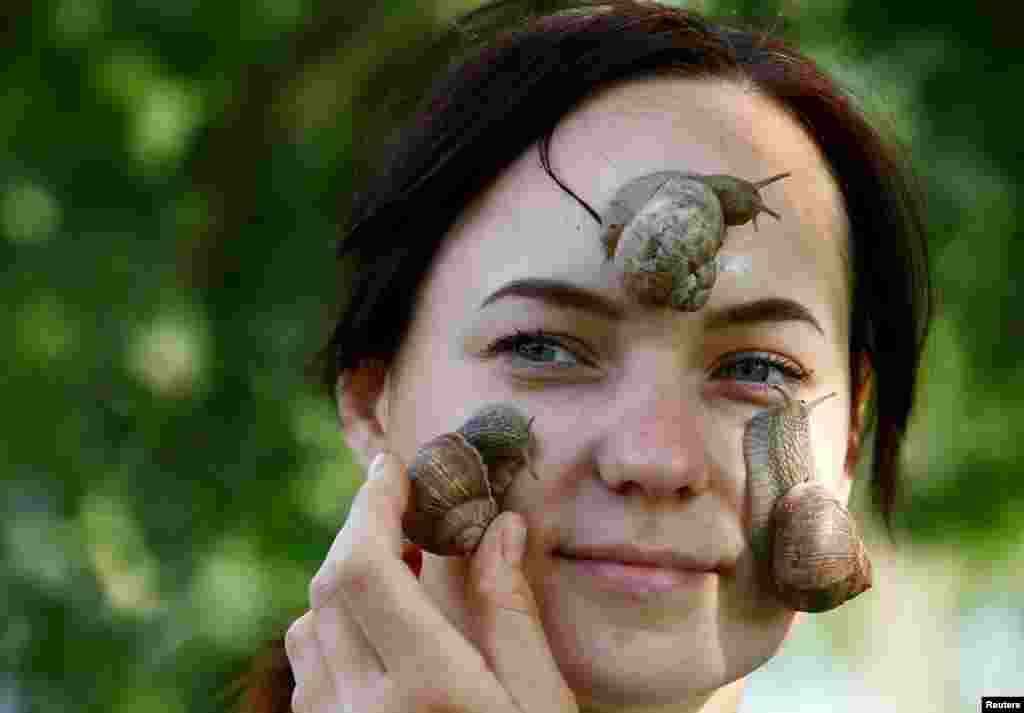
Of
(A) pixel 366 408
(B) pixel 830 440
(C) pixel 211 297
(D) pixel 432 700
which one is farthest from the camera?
(C) pixel 211 297

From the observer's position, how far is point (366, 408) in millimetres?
2037

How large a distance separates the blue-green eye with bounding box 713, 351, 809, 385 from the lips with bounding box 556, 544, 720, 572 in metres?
0.23

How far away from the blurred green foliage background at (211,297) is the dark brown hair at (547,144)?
1.32 meters

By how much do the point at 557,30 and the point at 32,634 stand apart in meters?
2.21

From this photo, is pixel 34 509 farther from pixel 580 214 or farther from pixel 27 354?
pixel 580 214

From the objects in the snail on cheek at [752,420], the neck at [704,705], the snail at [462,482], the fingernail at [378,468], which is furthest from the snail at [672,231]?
the neck at [704,705]

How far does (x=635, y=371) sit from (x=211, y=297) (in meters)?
2.10

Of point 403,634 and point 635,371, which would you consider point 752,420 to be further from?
point 403,634

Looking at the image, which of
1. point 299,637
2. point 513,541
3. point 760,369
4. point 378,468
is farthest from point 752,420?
point 299,637

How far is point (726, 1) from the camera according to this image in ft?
10.8

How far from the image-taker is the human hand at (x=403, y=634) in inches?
56.4

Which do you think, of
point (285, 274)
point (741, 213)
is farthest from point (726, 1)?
point (741, 213)

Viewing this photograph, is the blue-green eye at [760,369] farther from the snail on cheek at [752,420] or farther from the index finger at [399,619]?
the index finger at [399,619]

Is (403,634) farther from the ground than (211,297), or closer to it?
closer to it
